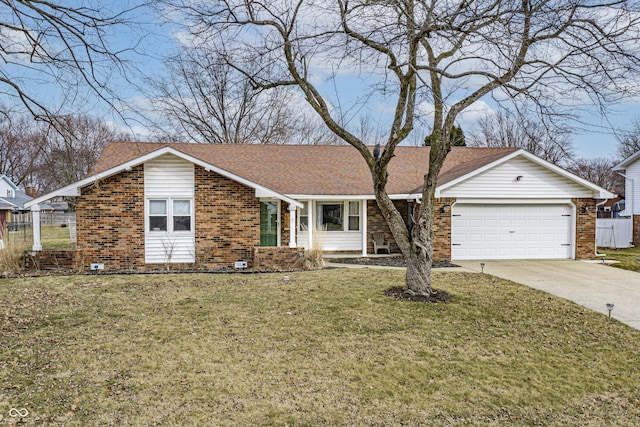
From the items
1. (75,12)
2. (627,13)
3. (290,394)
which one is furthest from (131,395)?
(627,13)

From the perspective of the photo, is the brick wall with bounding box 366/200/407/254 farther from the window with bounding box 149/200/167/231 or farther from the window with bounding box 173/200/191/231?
the window with bounding box 149/200/167/231

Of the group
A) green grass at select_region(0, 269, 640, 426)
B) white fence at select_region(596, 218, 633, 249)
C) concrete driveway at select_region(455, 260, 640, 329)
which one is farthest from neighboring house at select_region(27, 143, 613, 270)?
white fence at select_region(596, 218, 633, 249)

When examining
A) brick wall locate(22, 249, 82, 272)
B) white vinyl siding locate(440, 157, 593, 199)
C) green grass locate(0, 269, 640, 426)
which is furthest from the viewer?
white vinyl siding locate(440, 157, 593, 199)

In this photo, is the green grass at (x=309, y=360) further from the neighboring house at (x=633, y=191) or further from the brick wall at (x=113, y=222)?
the neighboring house at (x=633, y=191)

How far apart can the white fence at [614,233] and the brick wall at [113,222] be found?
21.3 metres

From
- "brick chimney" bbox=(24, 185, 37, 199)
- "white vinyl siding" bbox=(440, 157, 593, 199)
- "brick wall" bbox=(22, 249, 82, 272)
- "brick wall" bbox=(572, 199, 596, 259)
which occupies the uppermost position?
"brick chimney" bbox=(24, 185, 37, 199)

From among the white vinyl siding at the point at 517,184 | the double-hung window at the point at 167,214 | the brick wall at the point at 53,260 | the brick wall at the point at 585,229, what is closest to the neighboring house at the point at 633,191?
the brick wall at the point at 585,229

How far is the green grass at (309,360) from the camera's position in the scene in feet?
14.5

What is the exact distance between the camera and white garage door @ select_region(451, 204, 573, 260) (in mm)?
15359

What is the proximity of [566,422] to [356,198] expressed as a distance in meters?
12.1

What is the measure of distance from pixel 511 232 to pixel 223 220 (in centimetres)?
1022

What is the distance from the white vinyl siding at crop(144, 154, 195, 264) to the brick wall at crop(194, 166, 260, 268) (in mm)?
263

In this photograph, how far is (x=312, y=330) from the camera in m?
6.91

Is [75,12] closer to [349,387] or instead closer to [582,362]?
[349,387]
